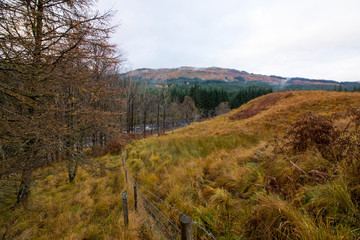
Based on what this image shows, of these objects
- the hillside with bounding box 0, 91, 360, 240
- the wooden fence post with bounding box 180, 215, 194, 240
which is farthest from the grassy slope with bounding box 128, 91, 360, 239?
the wooden fence post with bounding box 180, 215, 194, 240

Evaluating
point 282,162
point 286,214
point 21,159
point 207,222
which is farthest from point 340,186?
point 21,159

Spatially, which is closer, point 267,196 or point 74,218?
point 267,196

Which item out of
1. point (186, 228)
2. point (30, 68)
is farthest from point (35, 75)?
point (186, 228)

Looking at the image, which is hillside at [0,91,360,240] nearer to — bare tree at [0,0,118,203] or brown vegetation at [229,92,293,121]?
bare tree at [0,0,118,203]

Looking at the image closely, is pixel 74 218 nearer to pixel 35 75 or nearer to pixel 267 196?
pixel 35 75

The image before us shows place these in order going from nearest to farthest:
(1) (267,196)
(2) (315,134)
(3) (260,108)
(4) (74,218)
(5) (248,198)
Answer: (1) (267,196) → (5) (248,198) → (2) (315,134) → (4) (74,218) → (3) (260,108)

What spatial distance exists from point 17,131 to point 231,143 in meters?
6.68

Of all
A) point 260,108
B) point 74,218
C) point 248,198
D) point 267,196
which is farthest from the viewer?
point 260,108

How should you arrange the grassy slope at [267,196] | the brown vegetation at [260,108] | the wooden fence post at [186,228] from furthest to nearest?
the brown vegetation at [260,108] → the grassy slope at [267,196] → the wooden fence post at [186,228]

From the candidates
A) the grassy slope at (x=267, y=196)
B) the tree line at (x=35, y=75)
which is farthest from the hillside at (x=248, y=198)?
the tree line at (x=35, y=75)

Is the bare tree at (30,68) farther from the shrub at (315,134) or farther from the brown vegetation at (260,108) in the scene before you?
the brown vegetation at (260,108)

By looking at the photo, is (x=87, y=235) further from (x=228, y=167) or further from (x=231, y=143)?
(x=231, y=143)

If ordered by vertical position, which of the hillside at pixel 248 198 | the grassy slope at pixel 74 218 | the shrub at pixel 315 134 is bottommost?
the grassy slope at pixel 74 218

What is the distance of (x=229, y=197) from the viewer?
2775 millimetres
